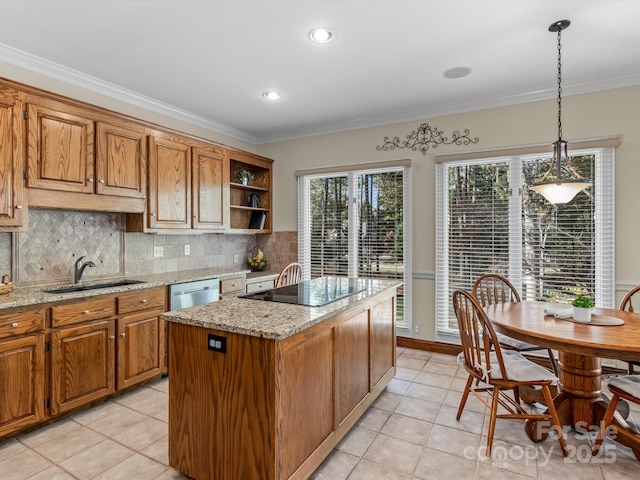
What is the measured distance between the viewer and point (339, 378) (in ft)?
7.05

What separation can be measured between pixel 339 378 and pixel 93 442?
5.46ft

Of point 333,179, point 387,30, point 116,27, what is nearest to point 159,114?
point 116,27

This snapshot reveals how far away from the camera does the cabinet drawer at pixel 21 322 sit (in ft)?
7.06

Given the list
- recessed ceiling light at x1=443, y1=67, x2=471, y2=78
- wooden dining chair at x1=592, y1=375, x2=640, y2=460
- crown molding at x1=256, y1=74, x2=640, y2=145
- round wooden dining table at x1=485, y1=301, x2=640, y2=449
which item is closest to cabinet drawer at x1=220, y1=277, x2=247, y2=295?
crown molding at x1=256, y1=74, x2=640, y2=145

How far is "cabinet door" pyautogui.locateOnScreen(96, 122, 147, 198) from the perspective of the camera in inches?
115

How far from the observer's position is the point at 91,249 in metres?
3.22

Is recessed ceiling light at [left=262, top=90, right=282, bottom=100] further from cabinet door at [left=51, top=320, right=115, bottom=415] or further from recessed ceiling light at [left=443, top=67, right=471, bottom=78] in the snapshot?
cabinet door at [left=51, top=320, right=115, bottom=415]

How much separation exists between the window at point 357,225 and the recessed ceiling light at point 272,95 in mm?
1284

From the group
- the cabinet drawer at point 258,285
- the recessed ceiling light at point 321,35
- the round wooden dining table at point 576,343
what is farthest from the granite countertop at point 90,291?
the round wooden dining table at point 576,343

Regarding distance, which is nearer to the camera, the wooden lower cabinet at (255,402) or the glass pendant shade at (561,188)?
the wooden lower cabinet at (255,402)

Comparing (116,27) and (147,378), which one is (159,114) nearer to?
(116,27)

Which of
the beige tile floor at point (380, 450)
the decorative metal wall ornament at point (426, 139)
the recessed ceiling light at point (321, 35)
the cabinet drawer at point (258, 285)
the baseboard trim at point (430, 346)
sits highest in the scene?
the recessed ceiling light at point (321, 35)

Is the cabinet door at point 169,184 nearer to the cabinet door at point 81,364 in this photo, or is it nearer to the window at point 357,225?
the cabinet door at point 81,364

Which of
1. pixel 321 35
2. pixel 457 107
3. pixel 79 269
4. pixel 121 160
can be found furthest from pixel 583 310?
pixel 79 269
